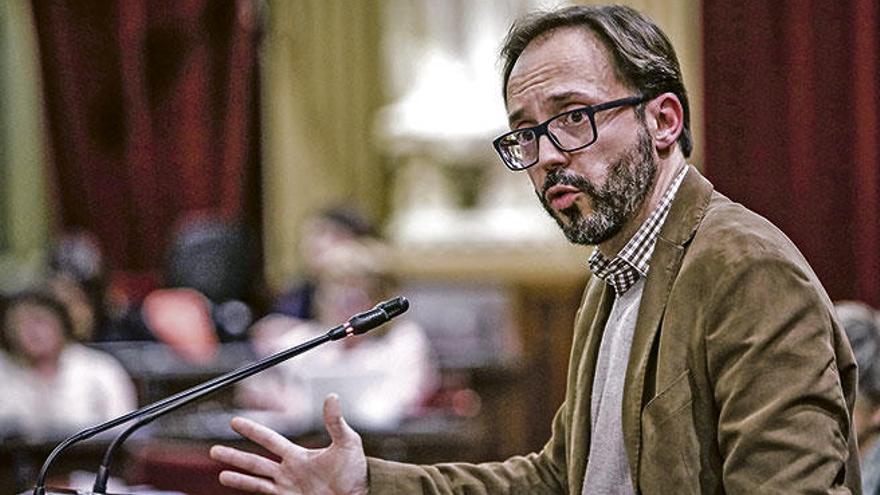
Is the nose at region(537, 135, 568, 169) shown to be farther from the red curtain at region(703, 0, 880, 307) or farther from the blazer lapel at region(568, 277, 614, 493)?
the red curtain at region(703, 0, 880, 307)

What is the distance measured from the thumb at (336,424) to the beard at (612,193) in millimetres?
399

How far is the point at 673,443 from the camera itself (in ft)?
6.23

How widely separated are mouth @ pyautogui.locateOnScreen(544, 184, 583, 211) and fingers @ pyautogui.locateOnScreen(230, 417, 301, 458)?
51 cm

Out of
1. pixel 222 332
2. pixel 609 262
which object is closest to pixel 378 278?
pixel 222 332

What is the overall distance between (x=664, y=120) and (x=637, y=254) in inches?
7.4

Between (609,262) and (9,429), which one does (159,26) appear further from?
(609,262)

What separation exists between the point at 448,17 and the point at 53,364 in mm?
3010

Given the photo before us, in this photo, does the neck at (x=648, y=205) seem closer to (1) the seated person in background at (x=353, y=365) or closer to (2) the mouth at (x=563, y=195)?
(2) the mouth at (x=563, y=195)

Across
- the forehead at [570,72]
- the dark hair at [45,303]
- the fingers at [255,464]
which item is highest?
the forehead at [570,72]

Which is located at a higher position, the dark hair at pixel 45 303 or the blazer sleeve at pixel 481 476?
the blazer sleeve at pixel 481 476

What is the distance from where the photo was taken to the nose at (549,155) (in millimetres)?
2025

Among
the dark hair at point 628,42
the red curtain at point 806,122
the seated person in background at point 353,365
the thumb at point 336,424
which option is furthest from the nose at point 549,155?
the red curtain at point 806,122

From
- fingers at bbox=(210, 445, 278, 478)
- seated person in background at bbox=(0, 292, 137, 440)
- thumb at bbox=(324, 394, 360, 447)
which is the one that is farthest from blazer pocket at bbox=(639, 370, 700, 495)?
seated person in background at bbox=(0, 292, 137, 440)

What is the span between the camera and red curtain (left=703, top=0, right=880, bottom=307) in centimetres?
633
